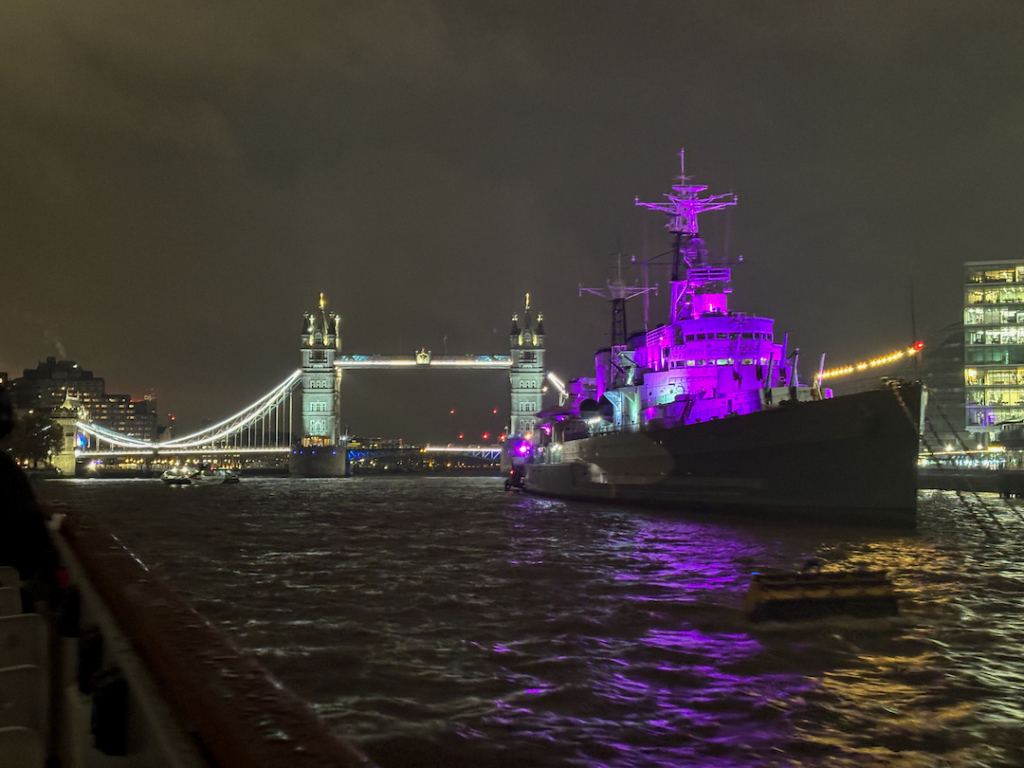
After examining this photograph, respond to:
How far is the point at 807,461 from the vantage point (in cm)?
2197

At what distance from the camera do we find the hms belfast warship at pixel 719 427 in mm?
20891

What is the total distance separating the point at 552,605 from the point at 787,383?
65.7ft

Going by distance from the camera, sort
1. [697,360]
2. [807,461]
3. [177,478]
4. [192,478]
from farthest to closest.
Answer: [192,478] < [177,478] < [697,360] < [807,461]

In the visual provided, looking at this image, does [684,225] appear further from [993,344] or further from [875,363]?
[993,344]

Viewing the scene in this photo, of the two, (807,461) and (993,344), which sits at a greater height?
(993,344)

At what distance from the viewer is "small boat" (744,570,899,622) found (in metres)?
9.61

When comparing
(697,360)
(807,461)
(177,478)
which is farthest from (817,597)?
(177,478)

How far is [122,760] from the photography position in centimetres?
273

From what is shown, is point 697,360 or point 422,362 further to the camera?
point 422,362

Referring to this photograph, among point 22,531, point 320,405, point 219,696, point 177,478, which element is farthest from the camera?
point 320,405

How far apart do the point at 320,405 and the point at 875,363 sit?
97.1 meters

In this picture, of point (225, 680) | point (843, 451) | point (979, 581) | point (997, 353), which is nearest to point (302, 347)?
point (997, 353)

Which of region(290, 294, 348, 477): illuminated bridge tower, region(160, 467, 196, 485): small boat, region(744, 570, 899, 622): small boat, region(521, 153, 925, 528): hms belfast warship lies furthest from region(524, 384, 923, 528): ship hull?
region(290, 294, 348, 477): illuminated bridge tower

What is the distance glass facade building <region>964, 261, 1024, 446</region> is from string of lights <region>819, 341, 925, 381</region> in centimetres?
4059
